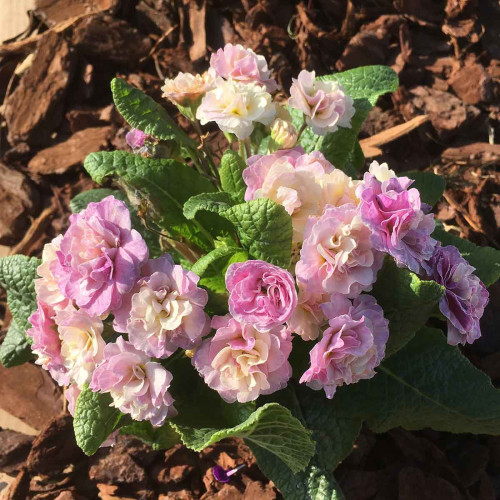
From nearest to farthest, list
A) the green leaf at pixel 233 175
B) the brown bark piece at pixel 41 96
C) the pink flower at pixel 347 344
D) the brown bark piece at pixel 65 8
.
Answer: the pink flower at pixel 347 344 → the green leaf at pixel 233 175 → the brown bark piece at pixel 41 96 → the brown bark piece at pixel 65 8

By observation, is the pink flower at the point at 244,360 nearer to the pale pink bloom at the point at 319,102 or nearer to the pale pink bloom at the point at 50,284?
the pale pink bloom at the point at 50,284

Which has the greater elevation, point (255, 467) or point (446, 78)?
point (446, 78)

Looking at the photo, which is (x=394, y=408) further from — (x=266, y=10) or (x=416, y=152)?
(x=266, y=10)

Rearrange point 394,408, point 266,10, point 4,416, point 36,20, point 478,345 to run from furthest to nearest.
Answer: point 36,20
point 266,10
point 4,416
point 478,345
point 394,408

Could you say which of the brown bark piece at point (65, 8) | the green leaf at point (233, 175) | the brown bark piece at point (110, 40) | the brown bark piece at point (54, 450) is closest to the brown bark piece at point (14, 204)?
the brown bark piece at point (110, 40)

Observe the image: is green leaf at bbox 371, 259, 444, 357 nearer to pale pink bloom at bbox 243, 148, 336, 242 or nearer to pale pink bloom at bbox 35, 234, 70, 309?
pale pink bloom at bbox 243, 148, 336, 242

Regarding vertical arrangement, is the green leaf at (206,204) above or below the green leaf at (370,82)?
above

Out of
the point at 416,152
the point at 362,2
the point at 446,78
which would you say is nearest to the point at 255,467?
the point at 416,152

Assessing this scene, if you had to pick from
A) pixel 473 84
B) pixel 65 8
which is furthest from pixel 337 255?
pixel 65 8
